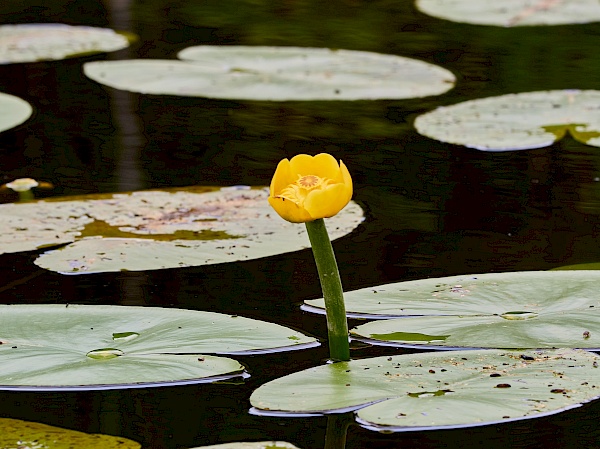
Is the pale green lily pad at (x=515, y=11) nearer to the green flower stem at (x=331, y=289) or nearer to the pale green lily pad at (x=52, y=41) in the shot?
the pale green lily pad at (x=52, y=41)

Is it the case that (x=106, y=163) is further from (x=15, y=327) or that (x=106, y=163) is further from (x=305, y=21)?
(x=305, y=21)

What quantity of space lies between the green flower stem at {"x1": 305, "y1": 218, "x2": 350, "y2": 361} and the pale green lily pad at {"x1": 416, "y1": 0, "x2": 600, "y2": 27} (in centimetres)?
281

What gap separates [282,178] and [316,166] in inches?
1.7

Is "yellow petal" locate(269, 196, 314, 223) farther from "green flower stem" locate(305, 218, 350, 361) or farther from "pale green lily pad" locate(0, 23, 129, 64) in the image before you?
"pale green lily pad" locate(0, 23, 129, 64)

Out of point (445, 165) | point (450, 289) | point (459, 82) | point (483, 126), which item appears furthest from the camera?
point (459, 82)

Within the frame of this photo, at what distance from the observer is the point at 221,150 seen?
8.17 ft

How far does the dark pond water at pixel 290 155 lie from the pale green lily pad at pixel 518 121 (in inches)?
1.5

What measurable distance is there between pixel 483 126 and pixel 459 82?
0.55m

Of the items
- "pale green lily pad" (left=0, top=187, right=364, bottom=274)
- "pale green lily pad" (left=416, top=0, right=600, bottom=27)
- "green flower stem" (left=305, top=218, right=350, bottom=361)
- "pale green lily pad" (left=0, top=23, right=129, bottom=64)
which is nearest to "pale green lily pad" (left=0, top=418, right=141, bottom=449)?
"green flower stem" (left=305, top=218, right=350, bottom=361)

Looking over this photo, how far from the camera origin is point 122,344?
1371 millimetres

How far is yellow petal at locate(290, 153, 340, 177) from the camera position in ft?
4.17

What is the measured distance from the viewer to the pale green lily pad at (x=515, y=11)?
156 inches

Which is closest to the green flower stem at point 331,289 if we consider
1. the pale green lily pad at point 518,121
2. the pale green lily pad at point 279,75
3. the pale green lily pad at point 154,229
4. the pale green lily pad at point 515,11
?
the pale green lily pad at point 154,229

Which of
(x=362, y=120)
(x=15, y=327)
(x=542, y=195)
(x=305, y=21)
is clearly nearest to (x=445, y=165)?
(x=542, y=195)
